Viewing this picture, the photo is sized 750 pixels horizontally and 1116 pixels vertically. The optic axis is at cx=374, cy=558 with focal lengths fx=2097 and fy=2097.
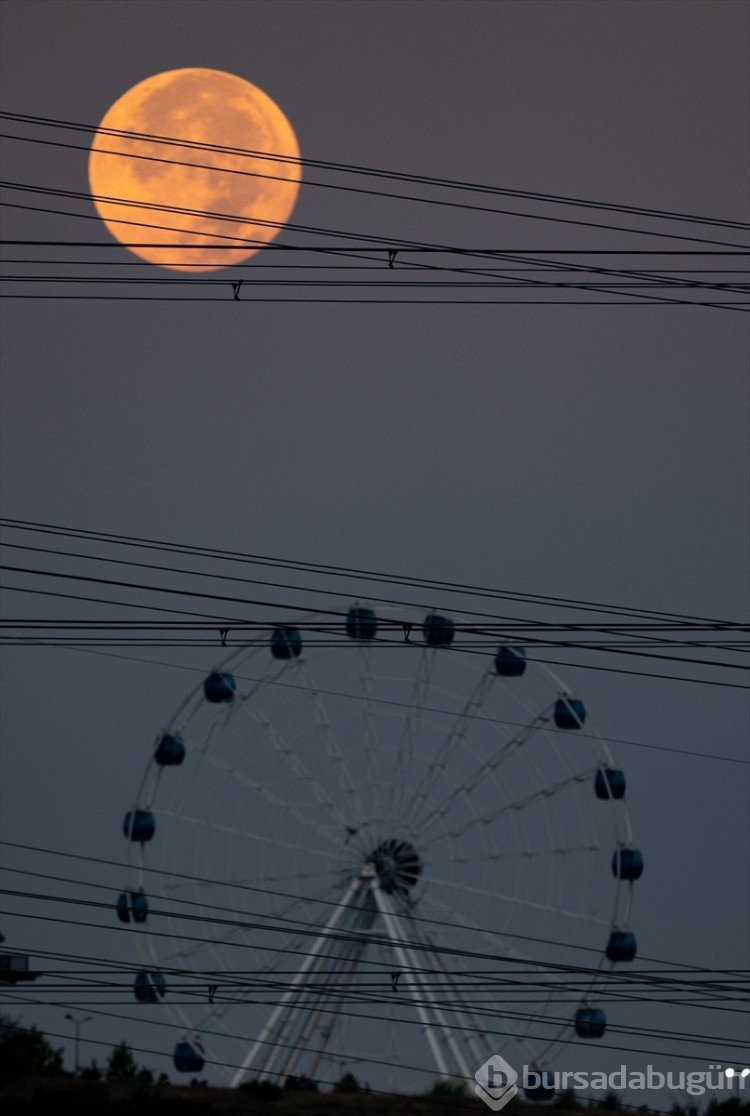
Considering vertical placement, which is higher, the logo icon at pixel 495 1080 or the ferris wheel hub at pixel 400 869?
the ferris wheel hub at pixel 400 869

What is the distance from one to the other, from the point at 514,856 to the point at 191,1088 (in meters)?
13.1

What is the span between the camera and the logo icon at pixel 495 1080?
44500 millimetres

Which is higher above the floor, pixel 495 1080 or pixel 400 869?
pixel 400 869

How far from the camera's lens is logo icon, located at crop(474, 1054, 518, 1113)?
4450cm

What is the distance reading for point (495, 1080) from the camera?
149ft

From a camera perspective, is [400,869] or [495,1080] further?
[400,869]

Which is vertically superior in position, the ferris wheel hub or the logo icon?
the ferris wheel hub

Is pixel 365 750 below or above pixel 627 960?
above

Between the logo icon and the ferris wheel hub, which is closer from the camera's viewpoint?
the logo icon

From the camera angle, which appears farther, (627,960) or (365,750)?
(365,750)

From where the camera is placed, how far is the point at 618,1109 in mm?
52188

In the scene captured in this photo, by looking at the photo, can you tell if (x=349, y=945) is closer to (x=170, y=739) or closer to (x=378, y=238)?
(x=170, y=739)

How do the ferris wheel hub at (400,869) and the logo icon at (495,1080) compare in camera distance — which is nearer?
the logo icon at (495,1080)

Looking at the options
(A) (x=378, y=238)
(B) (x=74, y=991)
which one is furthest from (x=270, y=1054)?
(A) (x=378, y=238)
